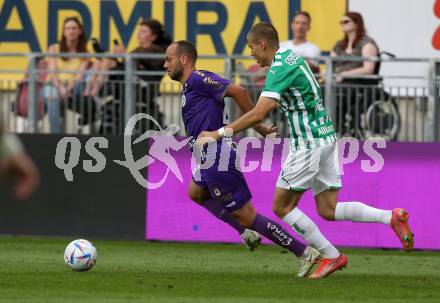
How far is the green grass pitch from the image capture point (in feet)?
31.1

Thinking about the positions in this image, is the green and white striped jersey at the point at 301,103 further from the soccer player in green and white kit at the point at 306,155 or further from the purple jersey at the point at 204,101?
the purple jersey at the point at 204,101

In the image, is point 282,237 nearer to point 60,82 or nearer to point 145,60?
point 145,60

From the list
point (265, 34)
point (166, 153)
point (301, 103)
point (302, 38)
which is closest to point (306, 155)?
point (301, 103)

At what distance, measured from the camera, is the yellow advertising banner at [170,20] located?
16562 mm

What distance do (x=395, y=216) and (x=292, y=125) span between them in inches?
46.2

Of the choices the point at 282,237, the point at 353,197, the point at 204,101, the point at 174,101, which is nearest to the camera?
the point at 282,237

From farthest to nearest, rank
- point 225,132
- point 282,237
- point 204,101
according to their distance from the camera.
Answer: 1. point 204,101
2. point 282,237
3. point 225,132

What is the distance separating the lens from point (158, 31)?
15953 mm

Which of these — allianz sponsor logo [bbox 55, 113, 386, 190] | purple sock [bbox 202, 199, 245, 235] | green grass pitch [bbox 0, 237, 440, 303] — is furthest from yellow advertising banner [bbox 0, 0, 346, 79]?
purple sock [bbox 202, 199, 245, 235]

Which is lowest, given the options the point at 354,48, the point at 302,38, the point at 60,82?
the point at 60,82

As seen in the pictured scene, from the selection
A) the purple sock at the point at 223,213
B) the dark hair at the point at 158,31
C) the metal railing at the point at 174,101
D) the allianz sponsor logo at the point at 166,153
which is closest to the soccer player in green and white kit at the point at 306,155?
the purple sock at the point at 223,213

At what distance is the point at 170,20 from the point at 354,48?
9.38 feet

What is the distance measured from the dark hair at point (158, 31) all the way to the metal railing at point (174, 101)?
Result: 57cm

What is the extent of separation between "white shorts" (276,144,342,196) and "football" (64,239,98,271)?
1.78 metres
